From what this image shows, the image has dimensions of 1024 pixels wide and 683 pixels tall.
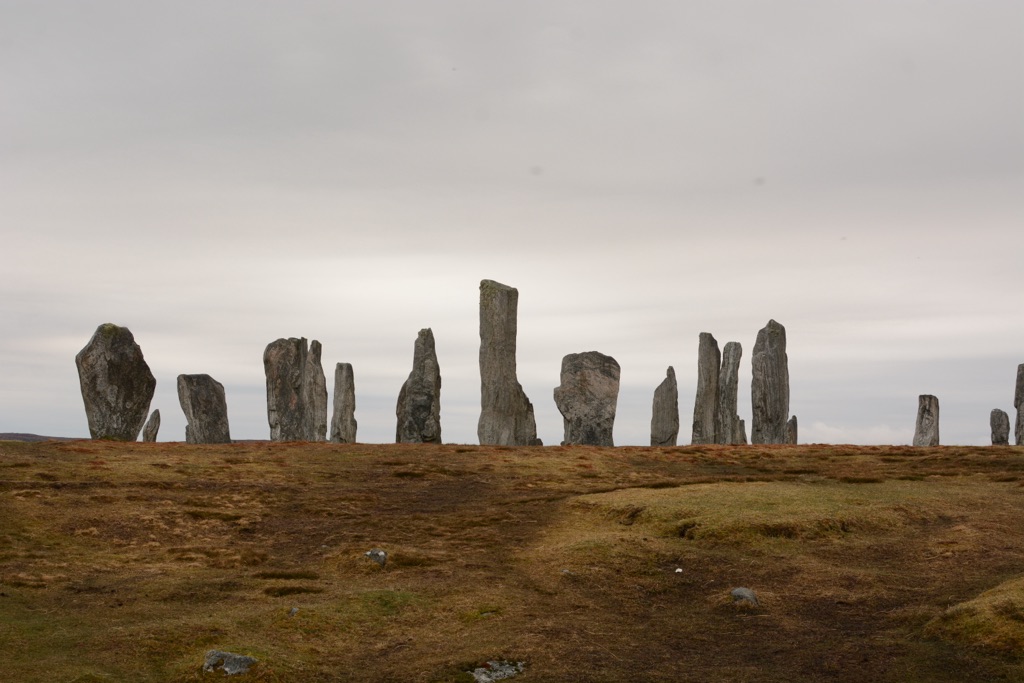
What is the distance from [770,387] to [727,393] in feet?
14.9

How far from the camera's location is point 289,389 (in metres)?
Answer: 54.6

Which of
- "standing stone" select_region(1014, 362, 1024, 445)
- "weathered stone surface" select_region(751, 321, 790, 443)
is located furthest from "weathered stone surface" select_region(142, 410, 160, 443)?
"standing stone" select_region(1014, 362, 1024, 445)

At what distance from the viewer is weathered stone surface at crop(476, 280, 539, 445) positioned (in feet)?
154

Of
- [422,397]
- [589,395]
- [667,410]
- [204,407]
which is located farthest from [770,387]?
[204,407]

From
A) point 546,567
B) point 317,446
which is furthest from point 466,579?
point 317,446

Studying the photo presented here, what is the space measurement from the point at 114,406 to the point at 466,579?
83.8 ft

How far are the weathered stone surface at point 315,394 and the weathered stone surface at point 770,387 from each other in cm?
2322

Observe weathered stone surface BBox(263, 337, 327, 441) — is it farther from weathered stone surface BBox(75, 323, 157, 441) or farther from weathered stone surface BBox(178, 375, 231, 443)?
weathered stone surface BBox(75, 323, 157, 441)

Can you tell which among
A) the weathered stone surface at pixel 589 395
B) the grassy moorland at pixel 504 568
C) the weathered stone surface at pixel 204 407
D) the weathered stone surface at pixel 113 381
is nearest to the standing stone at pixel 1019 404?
the grassy moorland at pixel 504 568

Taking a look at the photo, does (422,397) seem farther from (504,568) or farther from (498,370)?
(504,568)

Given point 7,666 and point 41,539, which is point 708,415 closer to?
point 41,539

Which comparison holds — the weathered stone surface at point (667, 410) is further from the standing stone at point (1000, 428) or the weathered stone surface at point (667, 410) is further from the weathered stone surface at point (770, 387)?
the standing stone at point (1000, 428)

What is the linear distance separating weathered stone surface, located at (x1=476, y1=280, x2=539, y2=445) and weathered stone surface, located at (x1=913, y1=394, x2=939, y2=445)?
78.4 ft

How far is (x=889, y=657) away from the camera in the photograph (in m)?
17.7
